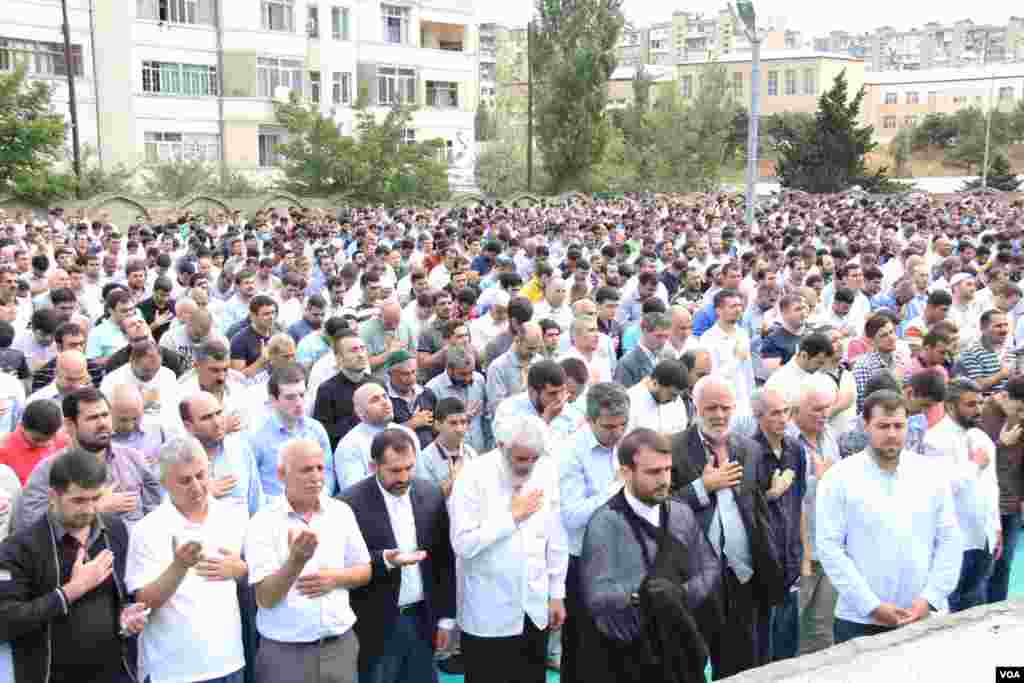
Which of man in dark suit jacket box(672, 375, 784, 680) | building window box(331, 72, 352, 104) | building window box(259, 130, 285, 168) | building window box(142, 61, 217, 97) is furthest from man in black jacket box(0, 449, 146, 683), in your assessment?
building window box(331, 72, 352, 104)

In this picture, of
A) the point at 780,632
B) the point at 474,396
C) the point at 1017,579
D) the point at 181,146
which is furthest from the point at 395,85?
the point at 780,632

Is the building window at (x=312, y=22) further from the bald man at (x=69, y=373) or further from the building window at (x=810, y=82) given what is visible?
the building window at (x=810, y=82)

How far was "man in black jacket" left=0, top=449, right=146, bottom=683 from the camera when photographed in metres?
4.19

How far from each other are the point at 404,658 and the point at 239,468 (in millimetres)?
1367

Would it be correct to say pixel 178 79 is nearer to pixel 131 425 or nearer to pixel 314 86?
pixel 314 86

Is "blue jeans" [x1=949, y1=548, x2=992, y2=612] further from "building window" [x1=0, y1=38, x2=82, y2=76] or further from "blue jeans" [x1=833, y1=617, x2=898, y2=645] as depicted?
"building window" [x1=0, y1=38, x2=82, y2=76]

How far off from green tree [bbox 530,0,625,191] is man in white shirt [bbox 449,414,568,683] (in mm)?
39573

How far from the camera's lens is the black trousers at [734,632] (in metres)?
5.08

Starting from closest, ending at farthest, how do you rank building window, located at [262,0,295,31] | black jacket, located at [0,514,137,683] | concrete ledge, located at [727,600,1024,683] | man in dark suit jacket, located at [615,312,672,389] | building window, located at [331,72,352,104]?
concrete ledge, located at [727,600,1024,683], black jacket, located at [0,514,137,683], man in dark suit jacket, located at [615,312,672,389], building window, located at [262,0,295,31], building window, located at [331,72,352,104]

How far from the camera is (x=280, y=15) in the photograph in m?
41.3

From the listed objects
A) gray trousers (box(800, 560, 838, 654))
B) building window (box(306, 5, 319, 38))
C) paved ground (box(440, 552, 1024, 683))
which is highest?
building window (box(306, 5, 319, 38))

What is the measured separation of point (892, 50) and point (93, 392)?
147 m

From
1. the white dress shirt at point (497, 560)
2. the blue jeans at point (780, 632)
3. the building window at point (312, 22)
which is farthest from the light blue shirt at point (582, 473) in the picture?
the building window at point (312, 22)

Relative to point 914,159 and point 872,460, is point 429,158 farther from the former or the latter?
point 914,159
